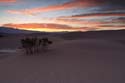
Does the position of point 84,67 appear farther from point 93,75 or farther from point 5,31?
point 5,31

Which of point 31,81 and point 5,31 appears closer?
point 31,81

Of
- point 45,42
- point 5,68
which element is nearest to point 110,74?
point 5,68

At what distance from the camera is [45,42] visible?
52.1ft

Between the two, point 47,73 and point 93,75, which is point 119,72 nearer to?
point 93,75

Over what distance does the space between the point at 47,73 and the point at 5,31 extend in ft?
149

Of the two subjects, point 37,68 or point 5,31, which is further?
point 5,31

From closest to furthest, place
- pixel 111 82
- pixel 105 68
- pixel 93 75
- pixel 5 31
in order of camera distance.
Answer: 1. pixel 111 82
2. pixel 93 75
3. pixel 105 68
4. pixel 5 31

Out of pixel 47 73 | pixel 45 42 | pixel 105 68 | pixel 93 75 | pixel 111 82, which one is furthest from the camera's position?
pixel 45 42

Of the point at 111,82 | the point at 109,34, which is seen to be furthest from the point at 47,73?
the point at 109,34

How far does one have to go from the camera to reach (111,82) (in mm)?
6996

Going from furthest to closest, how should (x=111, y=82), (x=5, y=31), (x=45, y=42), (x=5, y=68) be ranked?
(x=5, y=31)
(x=45, y=42)
(x=5, y=68)
(x=111, y=82)

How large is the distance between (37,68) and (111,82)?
344 centimetres

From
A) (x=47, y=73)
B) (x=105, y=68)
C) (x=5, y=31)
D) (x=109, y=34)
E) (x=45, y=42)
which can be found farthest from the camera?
(x=5, y=31)

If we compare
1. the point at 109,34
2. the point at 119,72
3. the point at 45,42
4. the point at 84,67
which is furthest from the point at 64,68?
the point at 109,34
